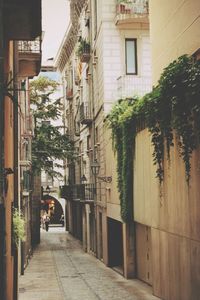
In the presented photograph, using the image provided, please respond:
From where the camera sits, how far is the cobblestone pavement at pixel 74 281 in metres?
18.1

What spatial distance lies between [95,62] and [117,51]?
10.6ft

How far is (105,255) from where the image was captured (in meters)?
26.8

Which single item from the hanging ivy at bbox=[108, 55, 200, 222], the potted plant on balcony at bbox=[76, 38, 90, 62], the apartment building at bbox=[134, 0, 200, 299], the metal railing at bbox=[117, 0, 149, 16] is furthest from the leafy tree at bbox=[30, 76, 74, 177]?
the hanging ivy at bbox=[108, 55, 200, 222]

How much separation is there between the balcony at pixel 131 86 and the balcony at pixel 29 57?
6617mm

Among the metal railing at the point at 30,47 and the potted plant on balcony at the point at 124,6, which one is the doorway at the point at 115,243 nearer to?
the potted plant on balcony at the point at 124,6

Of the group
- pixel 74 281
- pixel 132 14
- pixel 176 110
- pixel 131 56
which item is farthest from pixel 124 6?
pixel 176 110

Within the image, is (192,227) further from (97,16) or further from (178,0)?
(97,16)

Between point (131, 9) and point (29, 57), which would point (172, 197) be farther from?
point (131, 9)

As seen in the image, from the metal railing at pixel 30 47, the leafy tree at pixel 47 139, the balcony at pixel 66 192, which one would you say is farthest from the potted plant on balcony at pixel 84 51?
the balcony at pixel 66 192

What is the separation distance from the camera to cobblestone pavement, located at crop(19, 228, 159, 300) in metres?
18.1

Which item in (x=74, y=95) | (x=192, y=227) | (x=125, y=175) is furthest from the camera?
(x=74, y=95)

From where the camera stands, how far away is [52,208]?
212ft

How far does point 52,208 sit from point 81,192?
2984 cm

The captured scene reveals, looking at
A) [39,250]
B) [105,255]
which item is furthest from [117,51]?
[39,250]
